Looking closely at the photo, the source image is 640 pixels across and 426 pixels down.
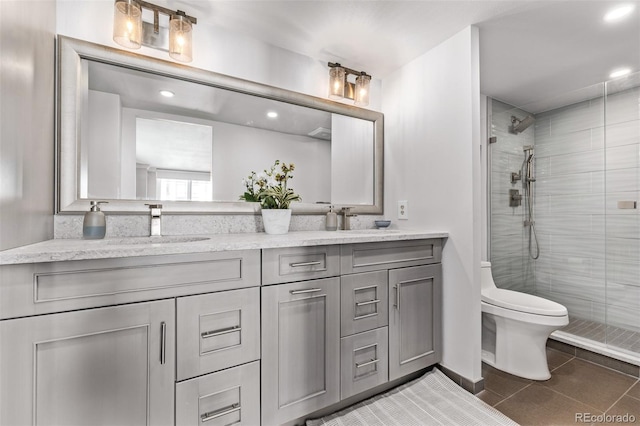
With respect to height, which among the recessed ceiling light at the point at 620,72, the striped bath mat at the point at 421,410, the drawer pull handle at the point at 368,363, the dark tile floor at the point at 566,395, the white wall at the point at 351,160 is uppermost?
the recessed ceiling light at the point at 620,72

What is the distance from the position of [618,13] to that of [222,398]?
2.83 meters

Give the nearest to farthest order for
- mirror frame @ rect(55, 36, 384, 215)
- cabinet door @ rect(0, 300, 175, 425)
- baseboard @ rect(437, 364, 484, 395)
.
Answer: cabinet door @ rect(0, 300, 175, 425)
mirror frame @ rect(55, 36, 384, 215)
baseboard @ rect(437, 364, 484, 395)

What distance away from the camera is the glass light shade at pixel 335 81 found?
6.76 ft

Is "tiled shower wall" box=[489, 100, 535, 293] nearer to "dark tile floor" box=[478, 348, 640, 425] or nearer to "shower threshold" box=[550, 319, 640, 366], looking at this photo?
"shower threshold" box=[550, 319, 640, 366]

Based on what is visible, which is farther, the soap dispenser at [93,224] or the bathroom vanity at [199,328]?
the soap dispenser at [93,224]

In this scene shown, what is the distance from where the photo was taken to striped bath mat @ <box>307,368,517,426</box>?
142cm

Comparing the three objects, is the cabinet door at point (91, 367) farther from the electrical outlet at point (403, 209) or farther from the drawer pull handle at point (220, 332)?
the electrical outlet at point (403, 209)

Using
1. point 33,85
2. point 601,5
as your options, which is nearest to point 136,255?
point 33,85

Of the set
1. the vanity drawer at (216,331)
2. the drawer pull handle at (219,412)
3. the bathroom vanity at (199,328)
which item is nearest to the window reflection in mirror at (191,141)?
the bathroom vanity at (199,328)

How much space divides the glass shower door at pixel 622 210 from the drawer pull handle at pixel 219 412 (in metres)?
2.60

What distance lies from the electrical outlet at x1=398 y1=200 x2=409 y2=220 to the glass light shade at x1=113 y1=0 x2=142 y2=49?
1.87m

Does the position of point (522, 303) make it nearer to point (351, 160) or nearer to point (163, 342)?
point (351, 160)

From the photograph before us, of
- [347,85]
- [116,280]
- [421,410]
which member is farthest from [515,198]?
[116,280]

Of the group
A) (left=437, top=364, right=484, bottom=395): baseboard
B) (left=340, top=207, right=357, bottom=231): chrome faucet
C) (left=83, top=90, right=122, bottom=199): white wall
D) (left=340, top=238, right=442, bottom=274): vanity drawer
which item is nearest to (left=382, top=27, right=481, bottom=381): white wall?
(left=437, top=364, right=484, bottom=395): baseboard
